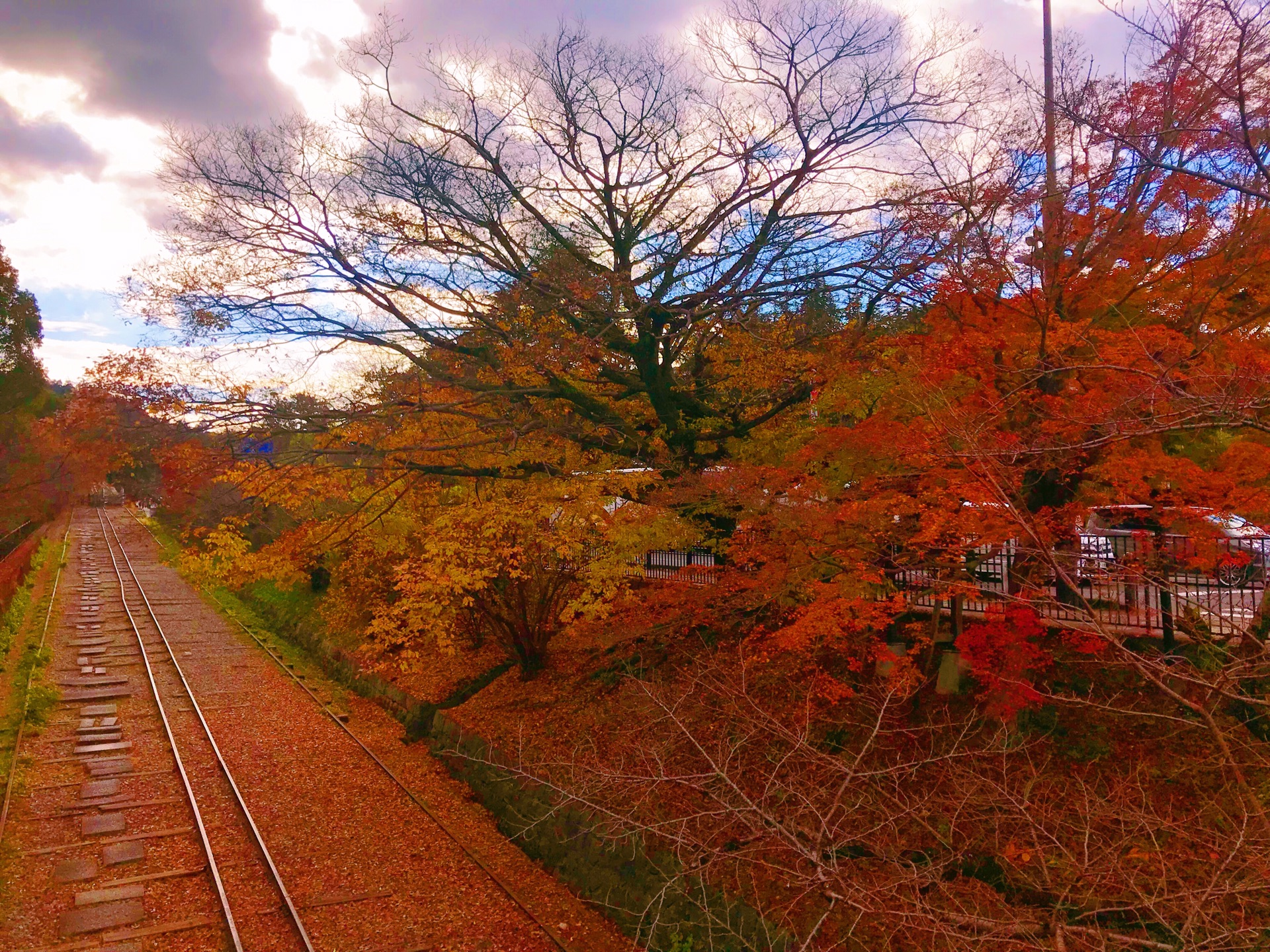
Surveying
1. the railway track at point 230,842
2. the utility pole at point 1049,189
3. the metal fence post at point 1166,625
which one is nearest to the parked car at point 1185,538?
the metal fence post at point 1166,625

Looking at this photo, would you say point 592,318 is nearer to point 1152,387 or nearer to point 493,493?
point 493,493

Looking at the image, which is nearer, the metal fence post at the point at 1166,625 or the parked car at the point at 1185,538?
the parked car at the point at 1185,538

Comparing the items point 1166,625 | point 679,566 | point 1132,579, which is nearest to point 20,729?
point 679,566

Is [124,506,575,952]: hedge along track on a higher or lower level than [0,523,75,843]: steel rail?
lower

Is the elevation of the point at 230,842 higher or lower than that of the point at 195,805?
lower

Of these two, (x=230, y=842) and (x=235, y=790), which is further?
(x=235, y=790)

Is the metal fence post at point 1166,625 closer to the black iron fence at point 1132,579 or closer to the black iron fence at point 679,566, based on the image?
the black iron fence at point 1132,579

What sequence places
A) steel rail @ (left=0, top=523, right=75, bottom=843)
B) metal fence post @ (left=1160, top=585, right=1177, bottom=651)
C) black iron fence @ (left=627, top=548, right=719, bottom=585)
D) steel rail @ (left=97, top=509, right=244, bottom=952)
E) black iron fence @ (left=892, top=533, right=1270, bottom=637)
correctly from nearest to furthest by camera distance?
1. black iron fence @ (left=892, top=533, right=1270, bottom=637)
2. steel rail @ (left=97, top=509, right=244, bottom=952)
3. metal fence post @ (left=1160, top=585, right=1177, bottom=651)
4. steel rail @ (left=0, top=523, right=75, bottom=843)
5. black iron fence @ (left=627, top=548, right=719, bottom=585)

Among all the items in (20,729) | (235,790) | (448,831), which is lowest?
(448,831)

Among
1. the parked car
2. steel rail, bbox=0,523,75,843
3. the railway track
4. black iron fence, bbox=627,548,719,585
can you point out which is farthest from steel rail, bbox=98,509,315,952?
the parked car

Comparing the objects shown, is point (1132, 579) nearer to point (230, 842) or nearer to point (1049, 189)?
point (1049, 189)

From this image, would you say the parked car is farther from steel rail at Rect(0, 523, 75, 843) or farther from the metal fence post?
steel rail at Rect(0, 523, 75, 843)

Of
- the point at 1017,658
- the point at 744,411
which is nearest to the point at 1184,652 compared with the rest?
the point at 1017,658

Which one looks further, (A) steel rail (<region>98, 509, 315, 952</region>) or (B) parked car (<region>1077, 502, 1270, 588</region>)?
(A) steel rail (<region>98, 509, 315, 952</region>)
